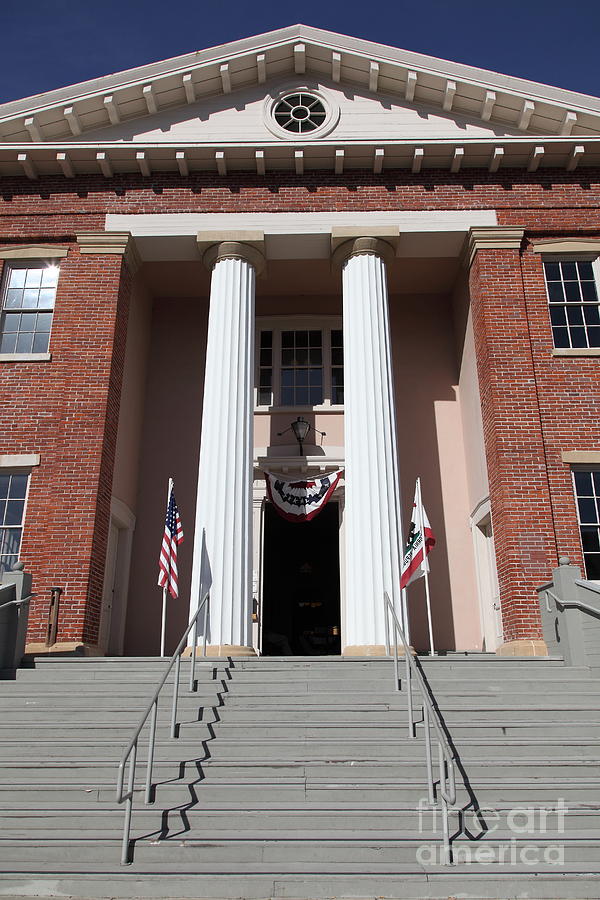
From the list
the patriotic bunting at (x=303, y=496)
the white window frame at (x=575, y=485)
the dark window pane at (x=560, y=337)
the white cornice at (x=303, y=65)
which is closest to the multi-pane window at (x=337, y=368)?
the patriotic bunting at (x=303, y=496)

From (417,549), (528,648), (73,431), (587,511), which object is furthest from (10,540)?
(587,511)

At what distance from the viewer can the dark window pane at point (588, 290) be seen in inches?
569

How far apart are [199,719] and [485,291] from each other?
938cm

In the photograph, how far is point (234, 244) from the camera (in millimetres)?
14266

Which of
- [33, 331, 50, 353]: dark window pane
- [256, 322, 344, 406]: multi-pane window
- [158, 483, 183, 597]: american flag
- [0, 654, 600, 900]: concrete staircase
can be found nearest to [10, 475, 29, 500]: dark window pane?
[33, 331, 50, 353]: dark window pane

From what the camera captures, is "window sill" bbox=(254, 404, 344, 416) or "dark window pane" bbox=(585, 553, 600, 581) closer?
"dark window pane" bbox=(585, 553, 600, 581)

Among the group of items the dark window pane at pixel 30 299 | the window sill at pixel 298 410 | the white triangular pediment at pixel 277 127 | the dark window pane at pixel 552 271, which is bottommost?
the window sill at pixel 298 410

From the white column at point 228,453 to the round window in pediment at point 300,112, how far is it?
9.76 ft

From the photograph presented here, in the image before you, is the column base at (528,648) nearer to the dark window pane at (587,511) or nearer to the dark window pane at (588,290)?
the dark window pane at (587,511)

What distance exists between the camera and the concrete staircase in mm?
5664

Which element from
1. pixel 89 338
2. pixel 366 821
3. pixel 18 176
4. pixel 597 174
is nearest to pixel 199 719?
pixel 366 821

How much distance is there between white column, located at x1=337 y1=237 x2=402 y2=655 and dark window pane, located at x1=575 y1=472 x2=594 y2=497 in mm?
3132

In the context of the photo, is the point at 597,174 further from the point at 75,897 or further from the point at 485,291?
the point at 75,897

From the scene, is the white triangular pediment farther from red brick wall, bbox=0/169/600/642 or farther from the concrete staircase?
the concrete staircase
